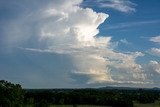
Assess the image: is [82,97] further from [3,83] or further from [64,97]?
[3,83]

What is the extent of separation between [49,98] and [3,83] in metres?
82.5

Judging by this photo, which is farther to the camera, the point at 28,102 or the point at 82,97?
the point at 82,97

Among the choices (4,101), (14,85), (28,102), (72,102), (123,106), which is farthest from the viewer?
(72,102)

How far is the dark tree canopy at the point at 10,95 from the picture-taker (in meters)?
106

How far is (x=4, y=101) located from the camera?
348 feet

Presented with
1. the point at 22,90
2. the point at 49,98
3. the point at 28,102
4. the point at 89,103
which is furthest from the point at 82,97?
the point at 22,90

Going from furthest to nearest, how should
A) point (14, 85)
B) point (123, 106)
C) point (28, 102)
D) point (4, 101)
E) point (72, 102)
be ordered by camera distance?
point (72, 102)
point (123, 106)
point (28, 102)
point (14, 85)
point (4, 101)

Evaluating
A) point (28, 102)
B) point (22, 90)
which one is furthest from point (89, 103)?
point (22, 90)

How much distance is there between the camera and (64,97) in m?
194

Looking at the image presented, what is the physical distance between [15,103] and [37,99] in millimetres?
85752

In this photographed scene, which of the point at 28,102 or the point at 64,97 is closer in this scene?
the point at 28,102

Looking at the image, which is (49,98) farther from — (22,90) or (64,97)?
(22,90)

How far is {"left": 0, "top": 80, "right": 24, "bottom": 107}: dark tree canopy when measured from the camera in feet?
348

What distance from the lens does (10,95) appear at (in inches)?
4289
